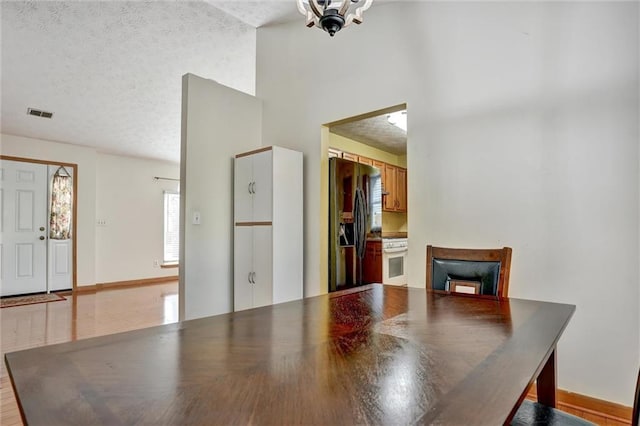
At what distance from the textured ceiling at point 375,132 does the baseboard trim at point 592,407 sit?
3.11 metres

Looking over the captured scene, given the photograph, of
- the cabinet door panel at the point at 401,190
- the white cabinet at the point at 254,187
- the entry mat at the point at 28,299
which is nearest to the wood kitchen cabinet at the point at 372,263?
the white cabinet at the point at 254,187

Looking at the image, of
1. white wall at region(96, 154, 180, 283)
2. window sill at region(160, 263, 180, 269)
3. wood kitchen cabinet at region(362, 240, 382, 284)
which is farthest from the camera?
window sill at region(160, 263, 180, 269)

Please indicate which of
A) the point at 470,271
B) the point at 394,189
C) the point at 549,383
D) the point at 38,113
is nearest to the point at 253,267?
the point at 470,271

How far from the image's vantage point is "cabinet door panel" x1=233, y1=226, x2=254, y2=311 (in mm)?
3148

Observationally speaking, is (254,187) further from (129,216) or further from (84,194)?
(129,216)

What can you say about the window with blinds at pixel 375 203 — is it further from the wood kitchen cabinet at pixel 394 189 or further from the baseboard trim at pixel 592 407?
the baseboard trim at pixel 592 407

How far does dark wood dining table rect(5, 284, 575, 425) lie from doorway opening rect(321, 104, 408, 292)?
2.07m

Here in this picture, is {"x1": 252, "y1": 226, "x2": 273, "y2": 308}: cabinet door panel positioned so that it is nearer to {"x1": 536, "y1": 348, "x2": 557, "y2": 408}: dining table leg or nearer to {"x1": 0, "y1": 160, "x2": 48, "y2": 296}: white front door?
{"x1": 536, "y1": 348, "x2": 557, "y2": 408}: dining table leg

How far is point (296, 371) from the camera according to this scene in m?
0.78

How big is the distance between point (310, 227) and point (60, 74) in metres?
3.11

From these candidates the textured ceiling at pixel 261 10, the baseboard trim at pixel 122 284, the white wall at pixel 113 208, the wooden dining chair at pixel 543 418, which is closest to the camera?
the wooden dining chair at pixel 543 418

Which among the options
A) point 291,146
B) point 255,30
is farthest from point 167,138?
point 291,146

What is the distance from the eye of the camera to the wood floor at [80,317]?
3387 millimetres

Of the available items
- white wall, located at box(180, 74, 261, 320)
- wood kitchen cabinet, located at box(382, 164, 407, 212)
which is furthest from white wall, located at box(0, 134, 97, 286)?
wood kitchen cabinet, located at box(382, 164, 407, 212)
